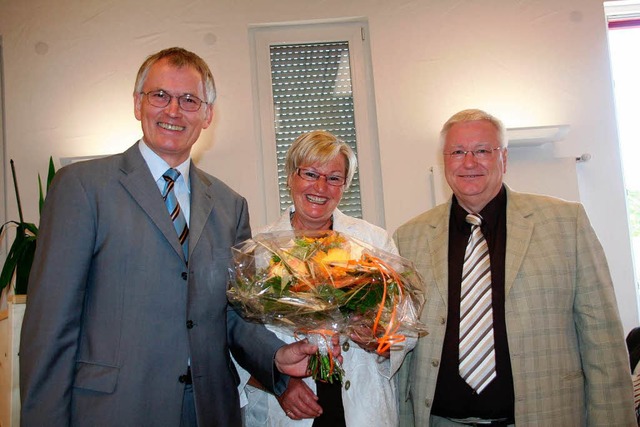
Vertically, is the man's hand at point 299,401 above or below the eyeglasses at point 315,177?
below

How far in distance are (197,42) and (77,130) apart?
1.11 metres

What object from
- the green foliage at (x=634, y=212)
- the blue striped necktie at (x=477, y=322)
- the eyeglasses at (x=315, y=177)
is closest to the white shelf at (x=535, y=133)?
the green foliage at (x=634, y=212)

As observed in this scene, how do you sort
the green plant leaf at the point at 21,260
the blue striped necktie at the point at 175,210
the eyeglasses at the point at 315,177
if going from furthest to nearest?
the green plant leaf at the point at 21,260 → the eyeglasses at the point at 315,177 → the blue striped necktie at the point at 175,210

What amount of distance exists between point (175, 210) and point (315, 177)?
0.68m

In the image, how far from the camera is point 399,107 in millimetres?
4426

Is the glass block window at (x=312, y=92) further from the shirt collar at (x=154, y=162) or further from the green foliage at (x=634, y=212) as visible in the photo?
the shirt collar at (x=154, y=162)

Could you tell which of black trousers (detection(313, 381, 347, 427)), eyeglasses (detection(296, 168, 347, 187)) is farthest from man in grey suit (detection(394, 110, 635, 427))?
eyeglasses (detection(296, 168, 347, 187))

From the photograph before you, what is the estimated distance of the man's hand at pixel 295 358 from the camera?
1.76 metres

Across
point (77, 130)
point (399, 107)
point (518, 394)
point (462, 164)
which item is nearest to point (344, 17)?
point (399, 107)

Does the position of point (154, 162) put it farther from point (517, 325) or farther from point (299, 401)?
point (517, 325)

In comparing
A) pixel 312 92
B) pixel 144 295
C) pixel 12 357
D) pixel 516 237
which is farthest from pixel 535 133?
pixel 12 357

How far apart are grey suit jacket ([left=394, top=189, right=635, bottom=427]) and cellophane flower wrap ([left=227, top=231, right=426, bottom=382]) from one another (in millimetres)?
531

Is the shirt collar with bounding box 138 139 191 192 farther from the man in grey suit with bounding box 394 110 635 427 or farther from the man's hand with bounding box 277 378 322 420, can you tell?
the man in grey suit with bounding box 394 110 635 427

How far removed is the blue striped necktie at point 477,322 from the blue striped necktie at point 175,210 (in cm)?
108
